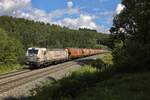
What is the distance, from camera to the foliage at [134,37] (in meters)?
30.4

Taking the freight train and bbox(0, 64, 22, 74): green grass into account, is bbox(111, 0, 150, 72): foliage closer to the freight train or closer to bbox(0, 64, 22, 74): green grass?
the freight train

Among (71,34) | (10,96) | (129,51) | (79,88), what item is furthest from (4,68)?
(71,34)

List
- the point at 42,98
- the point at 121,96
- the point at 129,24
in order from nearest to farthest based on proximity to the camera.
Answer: the point at 121,96, the point at 42,98, the point at 129,24

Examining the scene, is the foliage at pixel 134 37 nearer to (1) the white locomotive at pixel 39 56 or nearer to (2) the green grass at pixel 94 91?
(2) the green grass at pixel 94 91

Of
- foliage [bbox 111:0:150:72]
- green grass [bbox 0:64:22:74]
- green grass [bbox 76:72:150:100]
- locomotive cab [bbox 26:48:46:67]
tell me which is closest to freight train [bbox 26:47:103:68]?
locomotive cab [bbox 26:48:46:67]

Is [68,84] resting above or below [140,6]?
below

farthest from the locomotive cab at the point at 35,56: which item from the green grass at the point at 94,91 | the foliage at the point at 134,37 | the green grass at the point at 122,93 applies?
the green grass at the point at 122,93

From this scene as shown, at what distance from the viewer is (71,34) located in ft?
622

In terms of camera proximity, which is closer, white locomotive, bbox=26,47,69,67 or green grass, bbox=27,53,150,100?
green grass, bbox=27,53,150,100

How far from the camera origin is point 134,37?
50.3 m

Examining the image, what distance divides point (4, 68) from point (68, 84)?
26459 millimetres

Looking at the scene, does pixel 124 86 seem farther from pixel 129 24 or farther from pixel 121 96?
pixel 129 24

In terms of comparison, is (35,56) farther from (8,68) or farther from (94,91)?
(94,91)

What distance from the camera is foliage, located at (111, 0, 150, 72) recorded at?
30.4 metres
